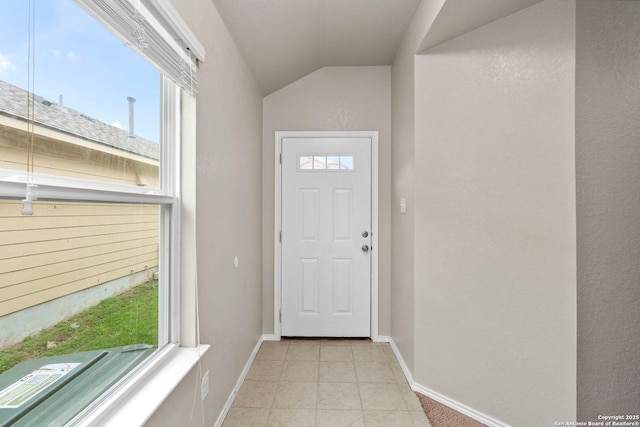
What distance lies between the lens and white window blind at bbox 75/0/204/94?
2.82ft

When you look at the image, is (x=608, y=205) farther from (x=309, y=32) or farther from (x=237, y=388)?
(x=237, y=388)

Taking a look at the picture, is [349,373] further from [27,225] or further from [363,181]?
[27,225]

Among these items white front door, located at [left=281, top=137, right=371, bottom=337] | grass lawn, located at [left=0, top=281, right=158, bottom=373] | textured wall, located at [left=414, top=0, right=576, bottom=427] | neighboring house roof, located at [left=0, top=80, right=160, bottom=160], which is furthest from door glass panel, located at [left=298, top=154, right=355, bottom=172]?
grass lawn, located at [left=0, top=281, right=158, bottom=373]

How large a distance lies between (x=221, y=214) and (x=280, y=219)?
1142 mm

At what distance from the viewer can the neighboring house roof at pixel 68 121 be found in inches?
26.2

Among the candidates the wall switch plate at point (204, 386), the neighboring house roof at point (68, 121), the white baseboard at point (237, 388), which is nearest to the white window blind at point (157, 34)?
the neighboring house roof at point (68, 121)

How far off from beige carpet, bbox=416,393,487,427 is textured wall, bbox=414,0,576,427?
81 millimetres

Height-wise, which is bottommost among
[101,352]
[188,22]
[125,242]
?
[101,352]

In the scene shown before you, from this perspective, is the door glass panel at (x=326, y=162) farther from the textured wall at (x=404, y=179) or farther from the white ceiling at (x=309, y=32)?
the white ceiling at (x=309, y=32)

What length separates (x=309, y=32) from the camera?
7.05 ft

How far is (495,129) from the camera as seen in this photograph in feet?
5.59

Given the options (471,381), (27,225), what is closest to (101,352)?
(27,225)

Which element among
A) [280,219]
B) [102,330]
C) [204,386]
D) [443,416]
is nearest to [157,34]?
[102,330]

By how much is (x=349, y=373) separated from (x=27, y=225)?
6.94 ft
